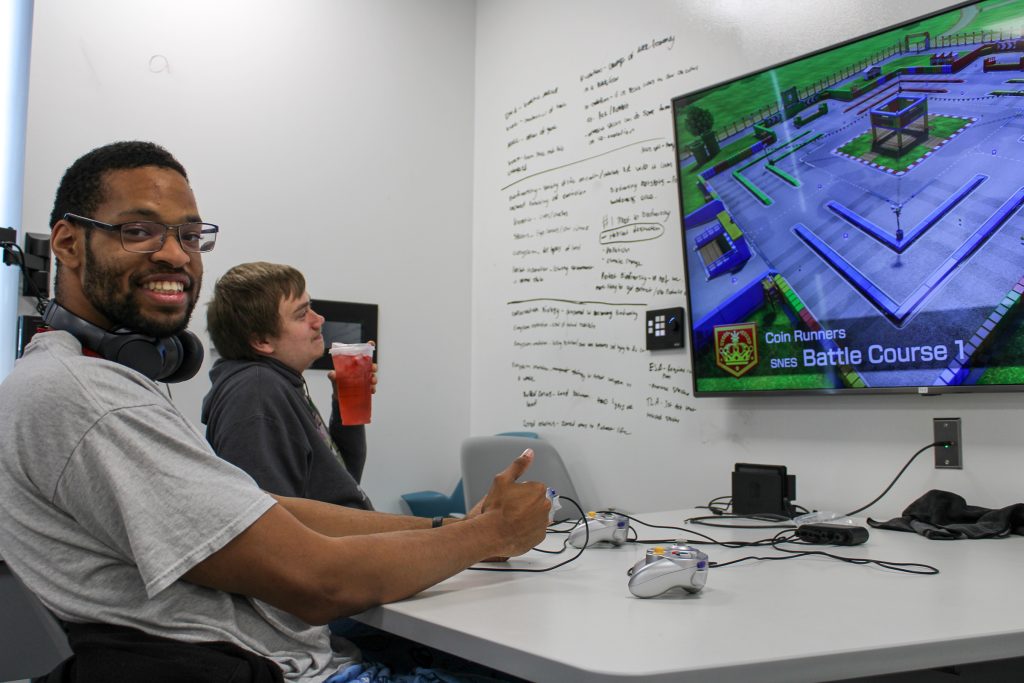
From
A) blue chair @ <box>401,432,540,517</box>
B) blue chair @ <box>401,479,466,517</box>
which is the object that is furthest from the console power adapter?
blue chair @ <box>401,479,466,517</box>

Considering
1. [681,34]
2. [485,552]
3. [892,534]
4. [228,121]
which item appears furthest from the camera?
[228,121]

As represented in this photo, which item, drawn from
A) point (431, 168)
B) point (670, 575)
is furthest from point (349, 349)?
point (431, 168)

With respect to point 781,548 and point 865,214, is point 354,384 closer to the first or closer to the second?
point 781,548

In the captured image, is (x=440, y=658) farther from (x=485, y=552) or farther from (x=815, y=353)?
(x=815, y=353)

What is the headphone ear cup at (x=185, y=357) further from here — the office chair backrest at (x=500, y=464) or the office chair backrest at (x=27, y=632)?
the office chair backrest at (x=500, y=464)

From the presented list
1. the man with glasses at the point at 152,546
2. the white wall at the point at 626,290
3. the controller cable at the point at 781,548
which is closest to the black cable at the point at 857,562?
the controller cable at the point at 781,548

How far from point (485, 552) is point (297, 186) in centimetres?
227

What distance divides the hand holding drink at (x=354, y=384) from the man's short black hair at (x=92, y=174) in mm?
984

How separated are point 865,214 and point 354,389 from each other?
1432 millimetres

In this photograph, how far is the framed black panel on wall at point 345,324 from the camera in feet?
10.1

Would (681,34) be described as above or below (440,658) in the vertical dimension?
above

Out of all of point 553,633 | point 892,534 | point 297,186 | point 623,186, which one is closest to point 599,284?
point 623,186

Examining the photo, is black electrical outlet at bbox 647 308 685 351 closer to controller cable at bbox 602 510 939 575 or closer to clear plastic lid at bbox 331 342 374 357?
controller cable at bbox 602 510 939 575

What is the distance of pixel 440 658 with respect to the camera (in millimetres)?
1267
